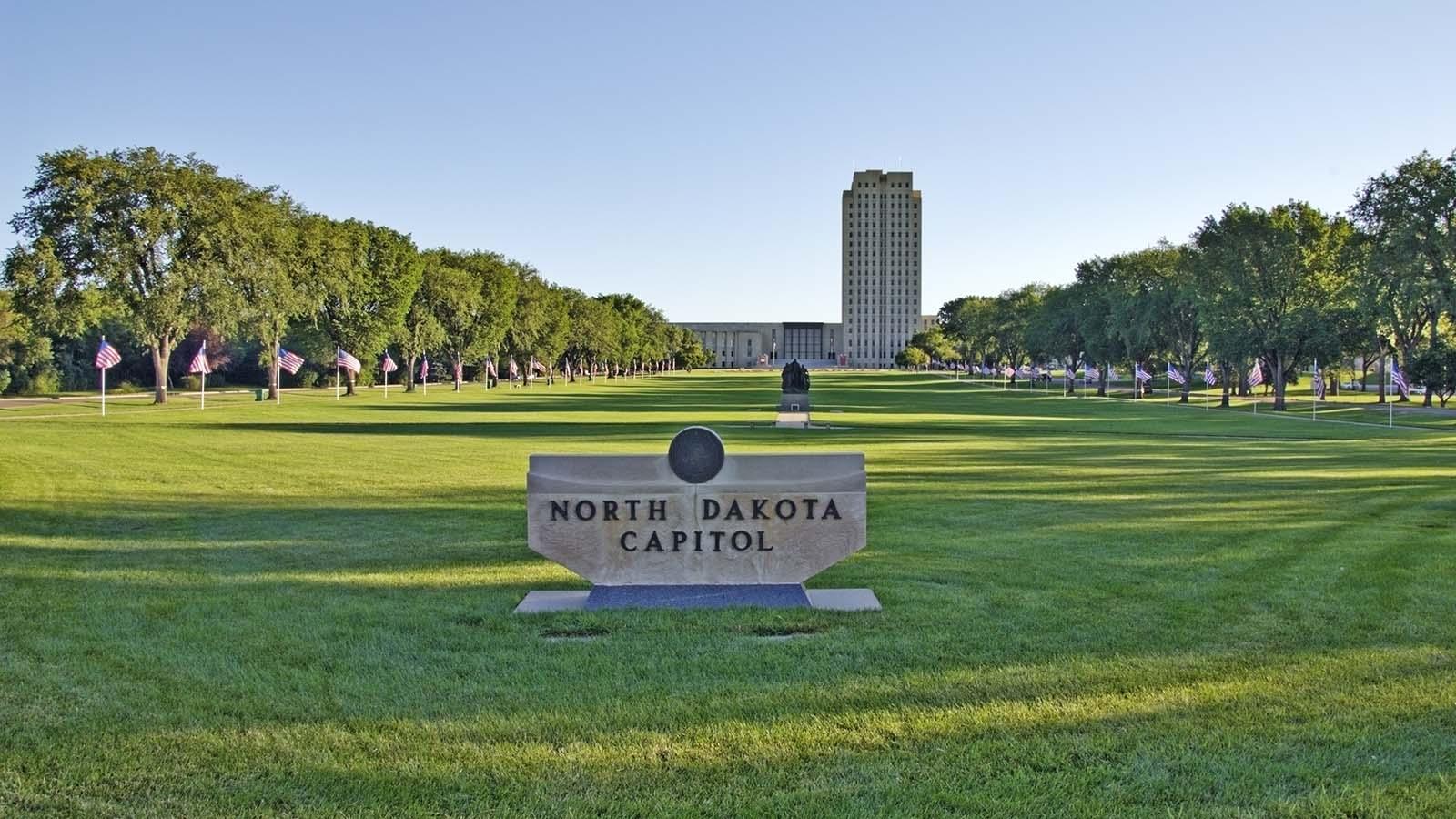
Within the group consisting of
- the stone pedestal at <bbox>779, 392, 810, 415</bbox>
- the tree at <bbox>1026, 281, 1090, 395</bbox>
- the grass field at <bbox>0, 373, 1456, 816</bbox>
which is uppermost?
the tree at <bbox>1026, 281, 1090, 395</bbox>

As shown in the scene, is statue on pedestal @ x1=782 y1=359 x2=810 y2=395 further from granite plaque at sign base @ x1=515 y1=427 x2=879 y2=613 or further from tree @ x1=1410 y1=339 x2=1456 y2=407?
granite plaque at sign base @ x1=515 y1=427 x2=879 y2=613

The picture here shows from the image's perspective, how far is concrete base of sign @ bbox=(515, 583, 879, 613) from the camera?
29.0ft

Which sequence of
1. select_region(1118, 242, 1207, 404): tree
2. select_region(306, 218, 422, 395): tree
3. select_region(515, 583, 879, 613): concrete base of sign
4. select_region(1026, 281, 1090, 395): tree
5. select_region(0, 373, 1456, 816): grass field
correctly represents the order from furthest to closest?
select_region(1026, 281, 1090, 395): tree → select_region(1118, 242, 1207, 404): tree → select_region(306, 218, 422, 395): tree → select_region(515, 583, 879, 613): concrete base of sign → select_region(0, 373, 1456, 816): grass field

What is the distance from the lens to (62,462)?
21875 mm

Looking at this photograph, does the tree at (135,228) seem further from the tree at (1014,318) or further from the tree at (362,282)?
the tree at (1014,318)

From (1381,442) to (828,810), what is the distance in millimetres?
33056

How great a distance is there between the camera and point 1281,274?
58.3m

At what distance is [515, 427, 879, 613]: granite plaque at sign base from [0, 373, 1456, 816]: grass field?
636mm

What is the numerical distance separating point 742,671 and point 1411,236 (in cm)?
4918

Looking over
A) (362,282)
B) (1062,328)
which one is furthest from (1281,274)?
(362,282)

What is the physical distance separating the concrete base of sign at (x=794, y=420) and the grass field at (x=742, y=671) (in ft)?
70.7

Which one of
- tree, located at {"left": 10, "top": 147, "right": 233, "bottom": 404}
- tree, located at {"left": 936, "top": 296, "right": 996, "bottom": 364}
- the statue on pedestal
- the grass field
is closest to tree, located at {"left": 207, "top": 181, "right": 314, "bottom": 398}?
tree, located at {"left": 10, "top": 147, "right": 233, "bottom": 404}

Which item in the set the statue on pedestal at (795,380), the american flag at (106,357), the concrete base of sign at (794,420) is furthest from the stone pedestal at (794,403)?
the american flag at (106,357)

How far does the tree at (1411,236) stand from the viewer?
46.0 m
